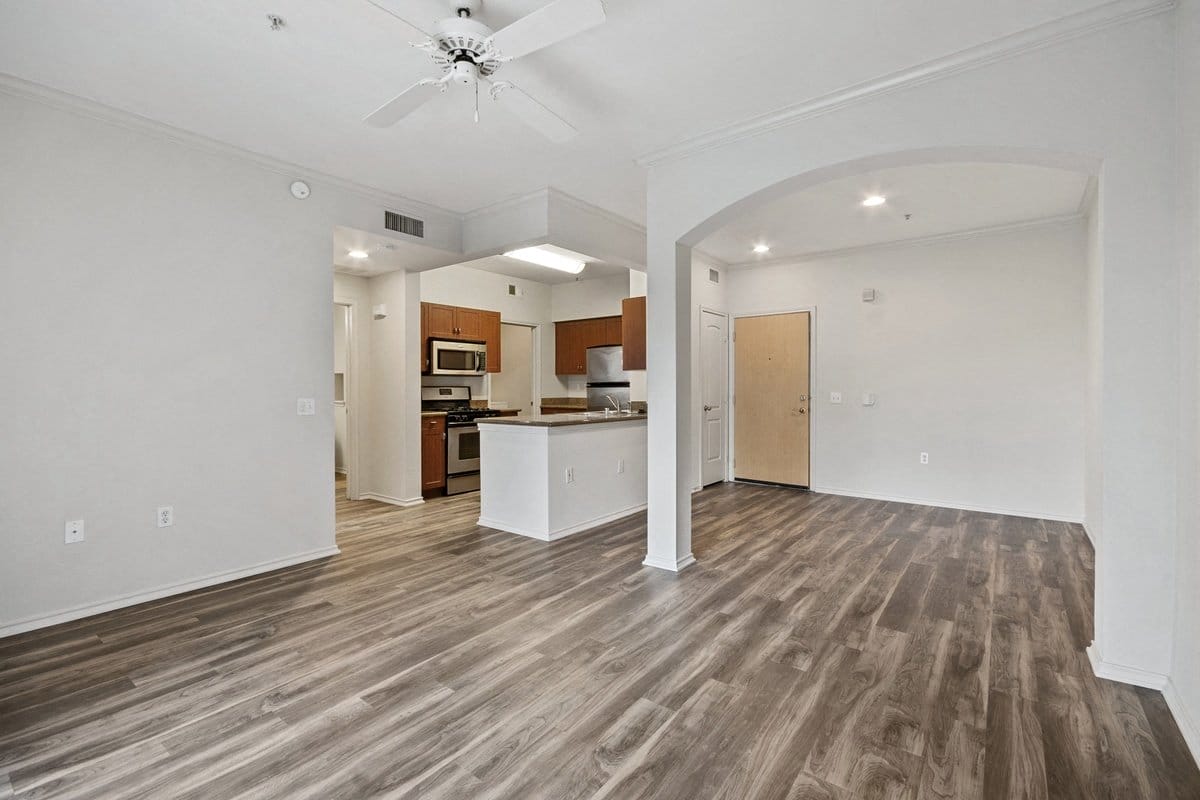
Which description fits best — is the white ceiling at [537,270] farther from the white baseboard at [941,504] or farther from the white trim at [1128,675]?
the white trim at [1128,675]

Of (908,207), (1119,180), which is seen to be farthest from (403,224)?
(1119,180)

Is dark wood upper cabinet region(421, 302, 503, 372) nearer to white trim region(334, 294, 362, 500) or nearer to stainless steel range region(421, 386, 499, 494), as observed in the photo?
stainless steel range region(421, 386, 499, 494)

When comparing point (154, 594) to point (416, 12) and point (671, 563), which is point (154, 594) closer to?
point (671, 563)

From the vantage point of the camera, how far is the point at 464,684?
2262mm

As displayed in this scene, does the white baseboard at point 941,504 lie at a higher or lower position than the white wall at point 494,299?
lower

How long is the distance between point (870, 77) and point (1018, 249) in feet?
11.2

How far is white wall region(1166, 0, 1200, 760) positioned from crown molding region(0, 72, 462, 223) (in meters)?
4.51

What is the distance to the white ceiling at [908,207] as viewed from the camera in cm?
396

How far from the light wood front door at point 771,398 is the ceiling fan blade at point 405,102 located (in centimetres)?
494

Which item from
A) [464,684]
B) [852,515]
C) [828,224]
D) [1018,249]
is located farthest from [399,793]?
[1018,249]

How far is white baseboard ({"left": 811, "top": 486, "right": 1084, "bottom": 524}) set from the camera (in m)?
5.00

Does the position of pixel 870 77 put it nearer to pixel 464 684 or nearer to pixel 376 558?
pixel 464 684

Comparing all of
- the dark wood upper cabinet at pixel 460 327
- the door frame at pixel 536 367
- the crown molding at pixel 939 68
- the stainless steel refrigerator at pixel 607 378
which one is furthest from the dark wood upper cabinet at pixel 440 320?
the crown molding at pixel 939 68

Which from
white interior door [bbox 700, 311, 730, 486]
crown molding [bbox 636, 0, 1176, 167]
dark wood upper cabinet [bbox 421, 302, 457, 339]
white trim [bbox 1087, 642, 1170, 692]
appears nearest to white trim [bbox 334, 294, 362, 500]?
dark wood upper cabinet [bbox 421, 302, 457, 339]
